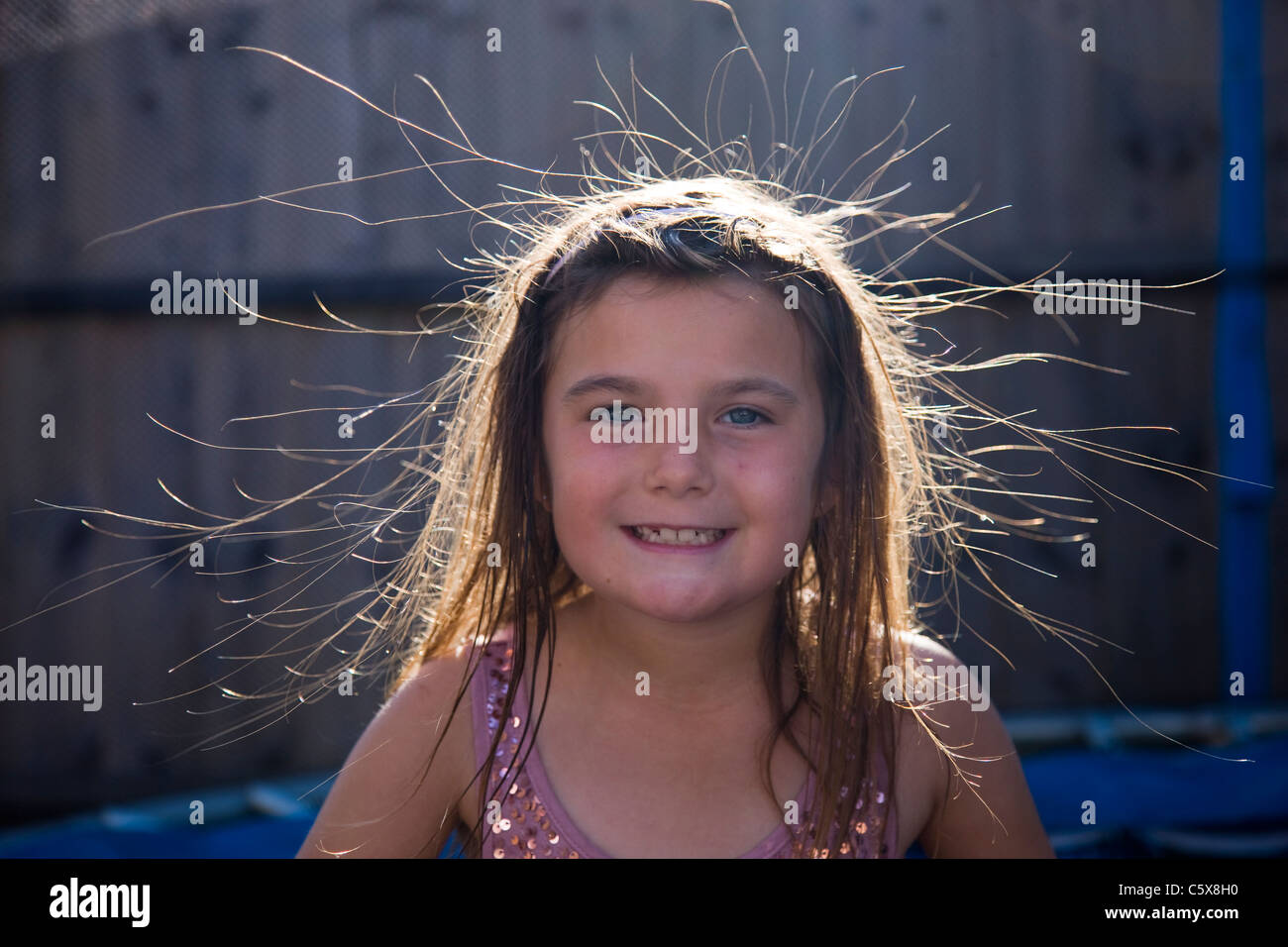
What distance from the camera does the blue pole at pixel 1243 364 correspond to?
273 cm

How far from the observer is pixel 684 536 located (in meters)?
1.07

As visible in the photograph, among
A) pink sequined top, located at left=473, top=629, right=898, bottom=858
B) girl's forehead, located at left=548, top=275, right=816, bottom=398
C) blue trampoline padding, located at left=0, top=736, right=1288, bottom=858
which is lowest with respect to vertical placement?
blue trampoline padding, located at left=0, top=736, right=1288, bottom=858

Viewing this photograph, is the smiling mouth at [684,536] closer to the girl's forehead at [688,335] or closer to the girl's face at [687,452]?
the girl's face at [687,452]

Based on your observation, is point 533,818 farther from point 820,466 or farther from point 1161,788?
point 1161,788

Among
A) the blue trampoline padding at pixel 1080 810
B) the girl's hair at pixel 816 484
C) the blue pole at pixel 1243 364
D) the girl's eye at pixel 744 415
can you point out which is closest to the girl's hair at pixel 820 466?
the girl's hair at pixel 816 484

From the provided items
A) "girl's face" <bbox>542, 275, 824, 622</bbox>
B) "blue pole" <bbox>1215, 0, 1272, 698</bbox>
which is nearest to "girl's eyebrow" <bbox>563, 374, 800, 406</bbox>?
"girl's face" <bbox>542, 275, 824, 622</bbox>

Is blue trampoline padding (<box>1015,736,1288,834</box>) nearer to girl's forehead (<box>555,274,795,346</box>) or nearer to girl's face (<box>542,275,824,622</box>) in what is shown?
girl's face (<box>542,275,824,622</box>)

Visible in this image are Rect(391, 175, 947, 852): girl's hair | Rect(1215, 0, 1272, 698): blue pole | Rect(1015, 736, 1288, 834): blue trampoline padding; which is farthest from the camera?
Rect(1215, 0, 1272, 698): blue pole

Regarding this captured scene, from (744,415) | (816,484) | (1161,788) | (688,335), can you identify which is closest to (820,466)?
(816,484)

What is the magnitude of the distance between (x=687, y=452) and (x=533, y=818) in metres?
0.47

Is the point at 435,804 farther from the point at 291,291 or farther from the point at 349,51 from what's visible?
the point at 349,51

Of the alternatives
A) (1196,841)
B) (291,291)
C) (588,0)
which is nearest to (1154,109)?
(588,0)

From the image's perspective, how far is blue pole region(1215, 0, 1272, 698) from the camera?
2.73 metres

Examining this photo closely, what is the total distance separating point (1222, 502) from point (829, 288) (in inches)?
83.6
